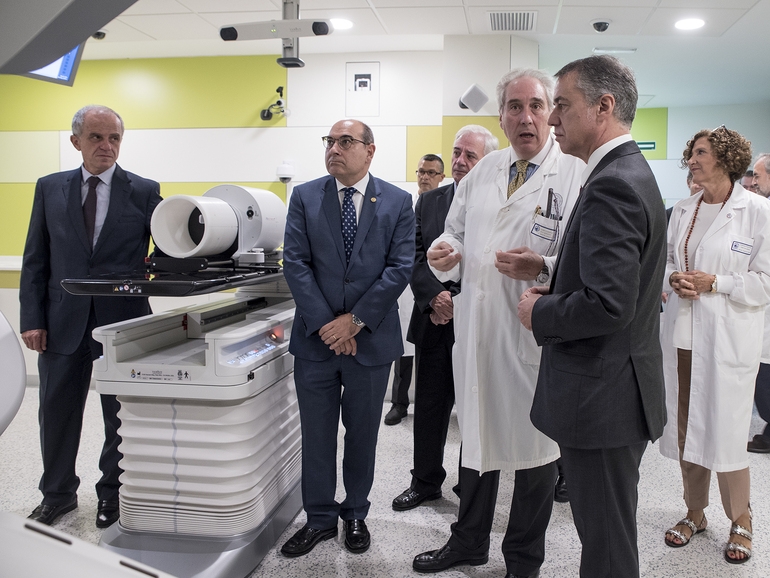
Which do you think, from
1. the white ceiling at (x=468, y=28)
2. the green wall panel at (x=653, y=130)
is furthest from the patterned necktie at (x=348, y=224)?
the green wall panel at (x=653, y=130)

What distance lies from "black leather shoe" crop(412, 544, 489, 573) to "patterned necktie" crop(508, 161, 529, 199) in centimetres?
134

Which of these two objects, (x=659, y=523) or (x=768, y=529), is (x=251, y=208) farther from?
(x=768, y=529)

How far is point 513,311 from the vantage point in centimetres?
206

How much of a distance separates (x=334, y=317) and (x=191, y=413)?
62 centimetres

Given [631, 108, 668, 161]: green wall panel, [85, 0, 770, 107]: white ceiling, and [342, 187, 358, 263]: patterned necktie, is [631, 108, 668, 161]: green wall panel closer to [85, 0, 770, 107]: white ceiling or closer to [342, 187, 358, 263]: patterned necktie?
[85, 0, 770, 107]: white ceiling

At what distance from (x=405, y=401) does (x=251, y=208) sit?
2.17 metres

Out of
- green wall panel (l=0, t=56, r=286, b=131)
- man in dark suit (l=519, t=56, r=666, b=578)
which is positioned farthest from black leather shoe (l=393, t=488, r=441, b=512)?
green wall panel (l=0, t=56, r=286, b=131)

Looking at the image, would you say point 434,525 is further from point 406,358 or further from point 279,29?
point 279,29

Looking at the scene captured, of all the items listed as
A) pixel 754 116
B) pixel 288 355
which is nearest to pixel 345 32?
pixel 288 355

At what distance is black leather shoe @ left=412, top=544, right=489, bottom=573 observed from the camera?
2.27m

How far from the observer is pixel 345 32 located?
15.8ft

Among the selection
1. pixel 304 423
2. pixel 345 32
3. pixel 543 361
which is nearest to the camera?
pixel 543 361

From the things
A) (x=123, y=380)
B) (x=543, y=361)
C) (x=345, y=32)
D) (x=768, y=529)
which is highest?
(x=345, y=32)

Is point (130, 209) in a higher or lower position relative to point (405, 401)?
higher
